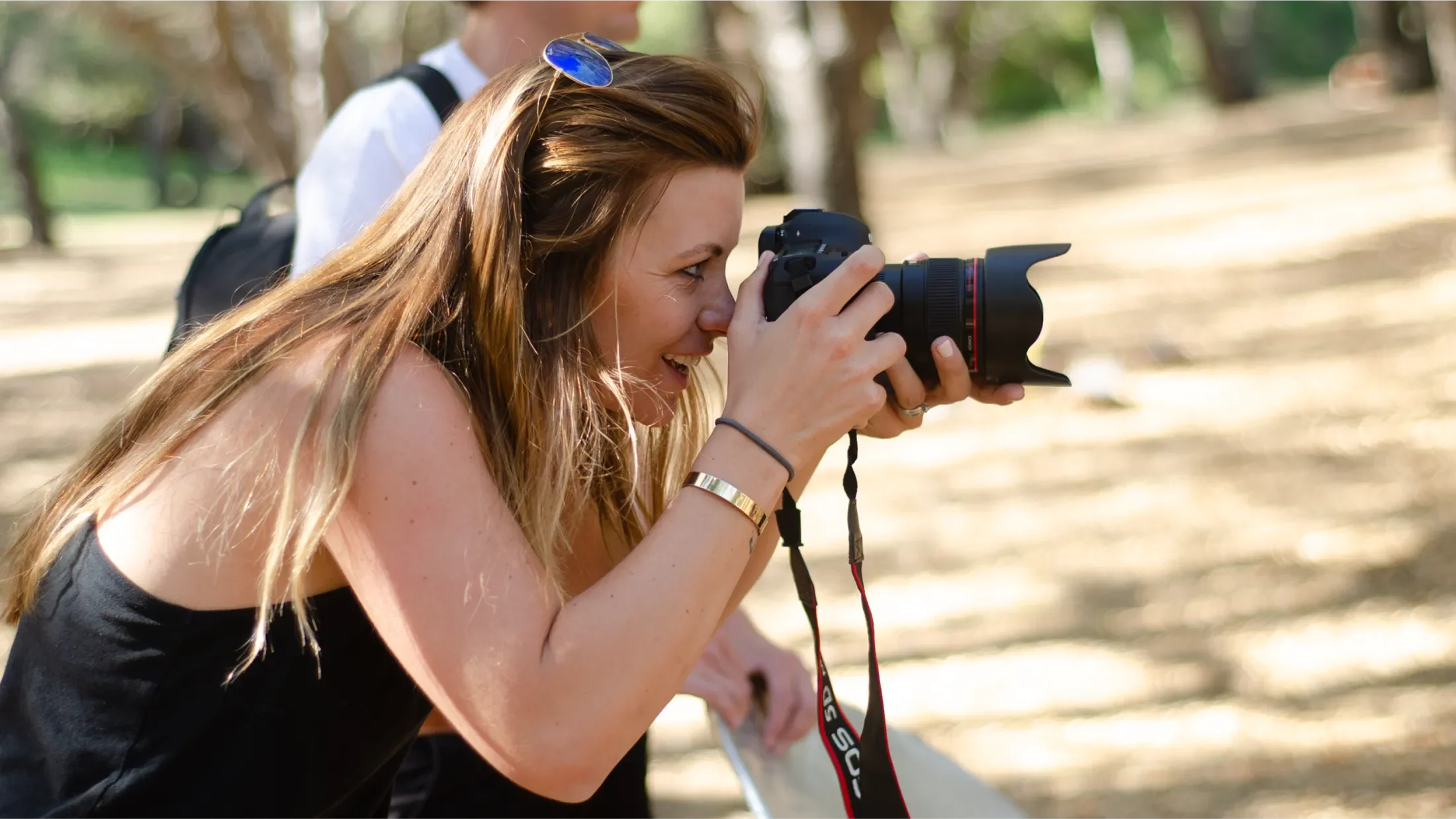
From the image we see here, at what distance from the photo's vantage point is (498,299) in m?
1.41

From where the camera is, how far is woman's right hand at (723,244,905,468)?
1378mm

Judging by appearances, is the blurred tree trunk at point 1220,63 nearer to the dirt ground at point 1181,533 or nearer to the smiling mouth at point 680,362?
the dirt ground at point 1181,533

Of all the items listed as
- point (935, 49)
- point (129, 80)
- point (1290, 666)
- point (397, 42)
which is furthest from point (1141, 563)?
point (129, 80)

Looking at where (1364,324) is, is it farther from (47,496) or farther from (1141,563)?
(47,496)

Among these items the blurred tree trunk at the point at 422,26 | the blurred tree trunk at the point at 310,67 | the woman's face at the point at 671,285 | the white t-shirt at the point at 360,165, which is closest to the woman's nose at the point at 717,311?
the woman's face at the point at 671,285

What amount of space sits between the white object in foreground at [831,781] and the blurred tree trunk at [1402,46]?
1510 cm

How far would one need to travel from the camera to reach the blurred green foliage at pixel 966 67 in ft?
104

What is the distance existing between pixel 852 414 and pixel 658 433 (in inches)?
19.6

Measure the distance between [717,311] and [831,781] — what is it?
25.6 inches

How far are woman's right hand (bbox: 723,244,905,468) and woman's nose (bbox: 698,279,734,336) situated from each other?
46 mm

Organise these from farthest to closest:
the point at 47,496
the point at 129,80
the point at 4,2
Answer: the point at 129,80 < the point at 4,2 < the point at 47,496

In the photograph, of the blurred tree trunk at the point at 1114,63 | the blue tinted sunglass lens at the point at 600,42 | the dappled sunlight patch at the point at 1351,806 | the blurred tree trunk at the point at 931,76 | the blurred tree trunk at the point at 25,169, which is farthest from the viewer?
the blurred tree trunk at the point at 1114,63

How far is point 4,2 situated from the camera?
2184cm

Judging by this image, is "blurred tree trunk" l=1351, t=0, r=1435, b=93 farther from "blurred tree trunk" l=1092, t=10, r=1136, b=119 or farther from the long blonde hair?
the long blonde hair
